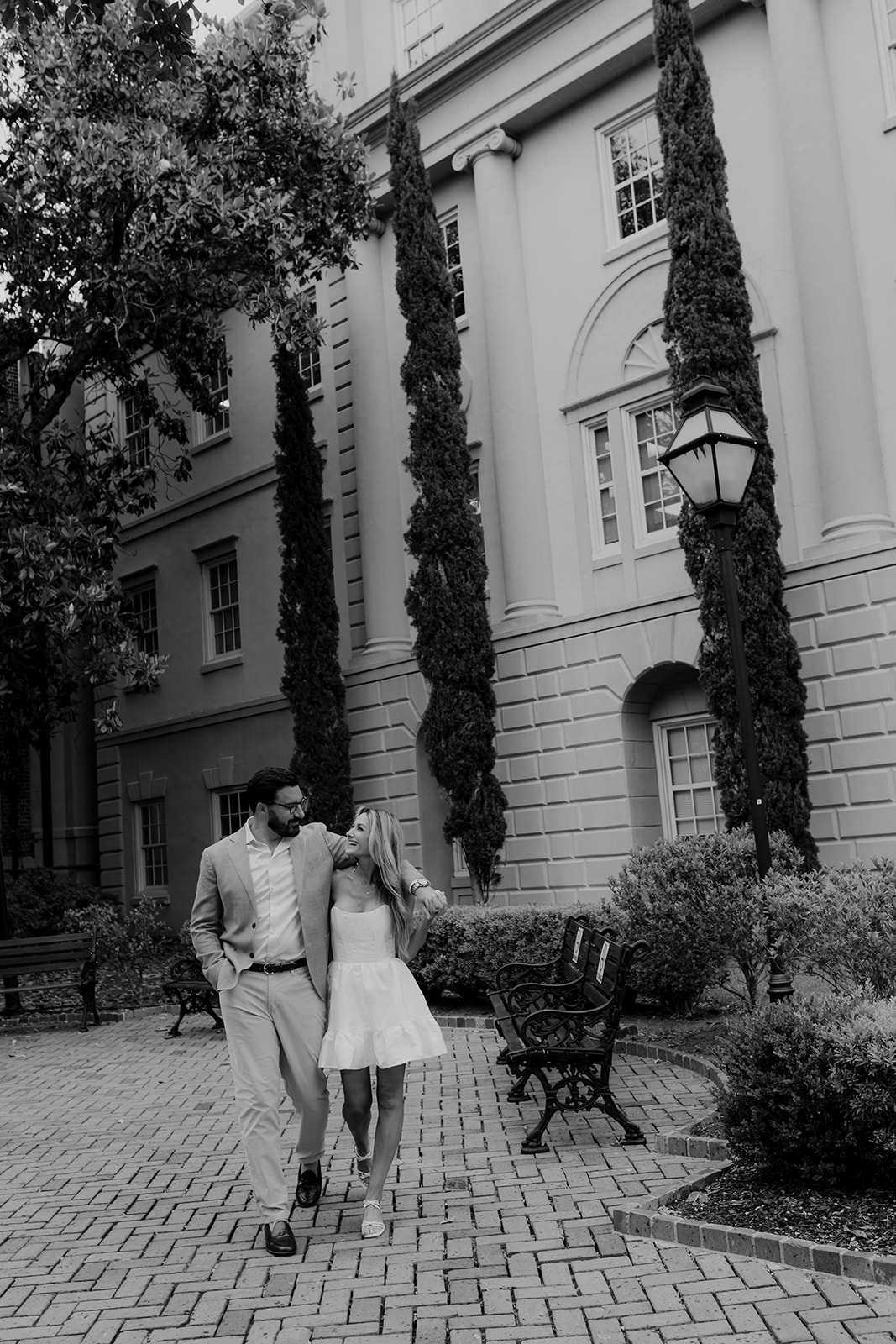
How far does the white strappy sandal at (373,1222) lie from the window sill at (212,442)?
18.0m

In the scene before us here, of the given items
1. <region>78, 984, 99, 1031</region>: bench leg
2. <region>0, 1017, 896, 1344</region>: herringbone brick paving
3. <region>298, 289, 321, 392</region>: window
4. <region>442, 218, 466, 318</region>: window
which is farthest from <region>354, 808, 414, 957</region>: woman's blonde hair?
<region>298, 289, 321, 392</region>: window

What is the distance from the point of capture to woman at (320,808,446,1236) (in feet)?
17.1

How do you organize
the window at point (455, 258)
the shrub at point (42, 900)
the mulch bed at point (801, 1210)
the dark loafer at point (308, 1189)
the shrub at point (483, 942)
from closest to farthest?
the mulch bed at point (801, 1210)
the dark loafer at point (308, 1189)
the shrub at point (483, 942)
the window at point (455, 258)
the shrub at point (42, 900)

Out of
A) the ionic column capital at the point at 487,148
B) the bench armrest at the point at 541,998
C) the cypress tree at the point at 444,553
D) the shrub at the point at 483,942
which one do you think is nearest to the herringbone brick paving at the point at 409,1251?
the bench armrest at the point at 541,998

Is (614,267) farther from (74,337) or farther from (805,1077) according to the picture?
(805,1077)

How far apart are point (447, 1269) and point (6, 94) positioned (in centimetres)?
1394

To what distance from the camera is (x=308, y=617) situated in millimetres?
18141

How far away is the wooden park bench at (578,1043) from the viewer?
652 centimetres

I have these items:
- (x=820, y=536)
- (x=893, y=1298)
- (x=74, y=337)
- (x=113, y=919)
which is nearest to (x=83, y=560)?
(x=74, y=337)

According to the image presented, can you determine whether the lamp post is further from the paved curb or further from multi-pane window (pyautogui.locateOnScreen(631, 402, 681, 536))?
multi-pane window (pyautogui.locateOnScreen(631, 402, 681, 536))

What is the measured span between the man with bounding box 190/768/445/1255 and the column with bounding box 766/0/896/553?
9124 millimetres

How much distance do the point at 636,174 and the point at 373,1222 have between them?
47.0 feet

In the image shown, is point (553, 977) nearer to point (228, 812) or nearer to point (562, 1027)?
point (562, 1027)

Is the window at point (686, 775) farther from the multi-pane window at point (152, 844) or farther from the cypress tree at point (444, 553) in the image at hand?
the multi-pane window at point (152, 844)
